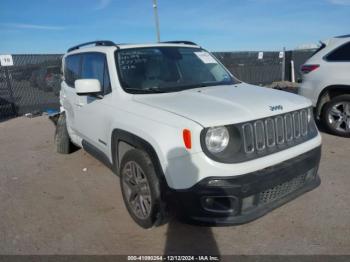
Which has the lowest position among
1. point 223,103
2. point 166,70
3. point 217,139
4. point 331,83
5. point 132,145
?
point 132,145

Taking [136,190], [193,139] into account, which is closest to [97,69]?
[136,190]

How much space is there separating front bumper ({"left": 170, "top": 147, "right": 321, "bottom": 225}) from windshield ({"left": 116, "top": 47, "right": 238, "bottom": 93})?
136cm

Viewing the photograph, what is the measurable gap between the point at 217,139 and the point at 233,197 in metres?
0.49

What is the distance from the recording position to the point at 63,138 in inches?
231

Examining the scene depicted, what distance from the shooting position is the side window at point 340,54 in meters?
5.87

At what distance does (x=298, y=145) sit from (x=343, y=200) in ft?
3.85

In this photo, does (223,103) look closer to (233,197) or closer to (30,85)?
(233,197)

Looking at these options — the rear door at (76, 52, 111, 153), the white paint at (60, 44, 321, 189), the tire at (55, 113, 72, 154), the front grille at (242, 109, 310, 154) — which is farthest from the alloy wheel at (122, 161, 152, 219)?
the tire at (55, 113, 72, 154)

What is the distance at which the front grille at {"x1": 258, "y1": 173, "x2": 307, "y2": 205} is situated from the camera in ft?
9.14

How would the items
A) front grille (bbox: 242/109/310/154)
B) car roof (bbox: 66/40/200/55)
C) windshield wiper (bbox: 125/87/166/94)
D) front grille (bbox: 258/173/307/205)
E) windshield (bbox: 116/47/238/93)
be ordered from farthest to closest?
car roof (bbox: 66/40/200/55) → windshield (bbox: 116/47/238/93) → windshield wiper (bbox: 125/87/166/94) → front grille (bbox: 258/173/307/205) → front grille (bbox: 242/109/310/154)

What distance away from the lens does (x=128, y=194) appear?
11.0ft

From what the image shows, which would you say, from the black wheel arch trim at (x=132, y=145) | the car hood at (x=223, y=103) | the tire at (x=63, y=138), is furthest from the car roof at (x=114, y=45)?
the tire at (x=63, y=138)

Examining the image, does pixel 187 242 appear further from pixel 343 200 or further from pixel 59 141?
pixel 59 141

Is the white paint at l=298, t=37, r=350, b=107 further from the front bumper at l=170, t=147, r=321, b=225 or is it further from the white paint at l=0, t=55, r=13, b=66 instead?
the white paint at l=0, t=55, r=13, b=66
